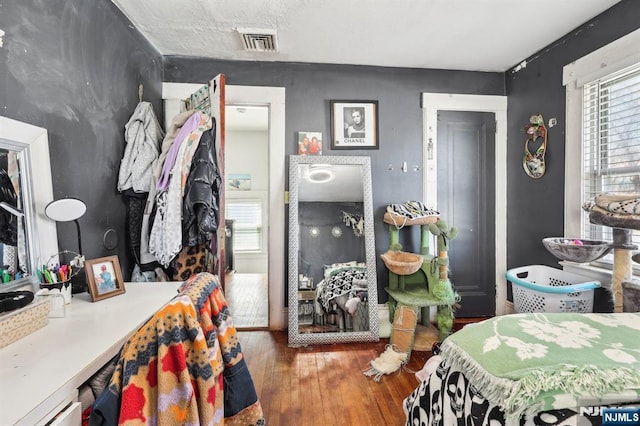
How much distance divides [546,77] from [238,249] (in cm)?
449

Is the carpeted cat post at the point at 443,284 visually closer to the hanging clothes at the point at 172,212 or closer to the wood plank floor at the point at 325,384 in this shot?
the wood plank floor at the point at 325,384

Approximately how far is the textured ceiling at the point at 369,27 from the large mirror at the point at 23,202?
3.85 ft

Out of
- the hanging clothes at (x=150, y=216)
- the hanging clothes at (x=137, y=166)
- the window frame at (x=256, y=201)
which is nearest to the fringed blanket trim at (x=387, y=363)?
the hanging clothes at (x=150, y=216)

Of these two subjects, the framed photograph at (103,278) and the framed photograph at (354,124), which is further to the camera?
the framed photograph at (354,124)

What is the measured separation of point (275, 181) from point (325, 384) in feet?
5.20

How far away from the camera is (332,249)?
2.46 m

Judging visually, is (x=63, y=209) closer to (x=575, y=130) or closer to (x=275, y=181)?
(x=275, y=181)

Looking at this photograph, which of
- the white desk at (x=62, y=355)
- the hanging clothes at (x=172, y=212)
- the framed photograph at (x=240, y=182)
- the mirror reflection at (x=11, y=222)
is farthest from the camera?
the framed photograph at (x=240, y=182)

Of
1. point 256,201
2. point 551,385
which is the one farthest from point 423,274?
point 256,201

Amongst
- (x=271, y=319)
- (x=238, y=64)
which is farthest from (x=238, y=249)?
(x=238, y=64)

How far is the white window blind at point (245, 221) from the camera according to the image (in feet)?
16.2

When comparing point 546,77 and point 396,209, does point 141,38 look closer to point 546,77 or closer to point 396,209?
point 396,209

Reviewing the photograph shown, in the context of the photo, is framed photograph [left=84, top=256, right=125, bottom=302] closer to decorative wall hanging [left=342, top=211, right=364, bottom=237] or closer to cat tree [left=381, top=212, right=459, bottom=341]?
decorative wall hanging [left=342, top=211, right=364, bottom=237]

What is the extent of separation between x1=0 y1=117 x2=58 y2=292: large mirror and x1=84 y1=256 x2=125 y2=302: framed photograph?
17 centimetres
